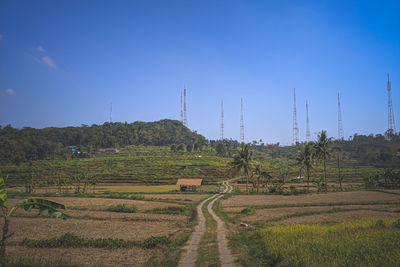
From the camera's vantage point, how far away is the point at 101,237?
1867 cm

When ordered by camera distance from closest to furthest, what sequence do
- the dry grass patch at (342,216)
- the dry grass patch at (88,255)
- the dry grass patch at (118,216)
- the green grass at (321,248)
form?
1. the green grass at (321,248)
2. the dry grass patch at (88,255)
3. the dry grass patch at (342,216)
4. the dry grass patch at (118,216)

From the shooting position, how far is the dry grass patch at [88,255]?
45.0ft

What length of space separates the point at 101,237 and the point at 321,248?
599 inches

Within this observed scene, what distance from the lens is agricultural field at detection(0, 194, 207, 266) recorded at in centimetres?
1438

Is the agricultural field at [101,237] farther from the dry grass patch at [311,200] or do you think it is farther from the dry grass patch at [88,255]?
the dry grass patch at [311,200]

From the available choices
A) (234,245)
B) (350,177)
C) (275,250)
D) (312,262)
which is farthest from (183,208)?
(350,177)

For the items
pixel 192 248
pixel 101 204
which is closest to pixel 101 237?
pixel 192 248

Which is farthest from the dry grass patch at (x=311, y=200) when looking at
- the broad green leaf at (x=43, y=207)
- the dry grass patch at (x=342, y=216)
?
the broad green leaf at (x=43, y=207)

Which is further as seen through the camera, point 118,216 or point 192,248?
point 118,216

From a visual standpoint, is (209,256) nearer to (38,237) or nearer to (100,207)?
(38,237)

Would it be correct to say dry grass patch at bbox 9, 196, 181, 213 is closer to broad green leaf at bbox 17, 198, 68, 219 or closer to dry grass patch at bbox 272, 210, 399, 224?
dry grass patch at bbox 272, 210, 399, 224

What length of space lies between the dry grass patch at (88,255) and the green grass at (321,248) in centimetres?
623

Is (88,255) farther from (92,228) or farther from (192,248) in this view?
(92,228)

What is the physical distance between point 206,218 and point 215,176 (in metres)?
61.0
